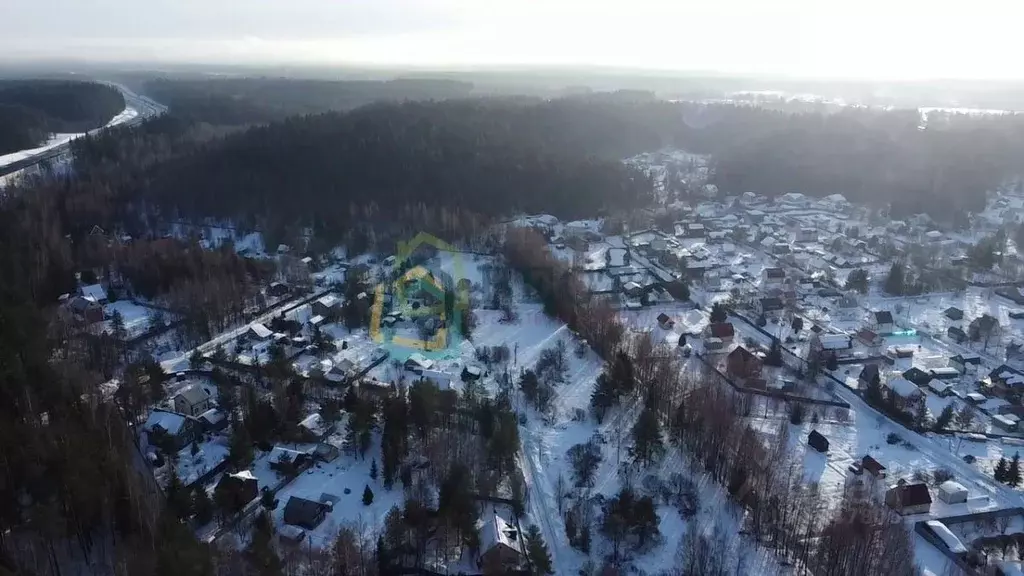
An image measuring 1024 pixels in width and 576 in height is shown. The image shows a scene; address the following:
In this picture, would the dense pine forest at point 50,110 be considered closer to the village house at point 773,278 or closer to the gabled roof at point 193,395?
the gabled roof at point 193,395

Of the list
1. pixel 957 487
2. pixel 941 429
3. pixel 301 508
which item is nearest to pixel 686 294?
pixel 941 429

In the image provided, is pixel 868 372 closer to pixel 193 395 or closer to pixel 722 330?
pixel 722 330

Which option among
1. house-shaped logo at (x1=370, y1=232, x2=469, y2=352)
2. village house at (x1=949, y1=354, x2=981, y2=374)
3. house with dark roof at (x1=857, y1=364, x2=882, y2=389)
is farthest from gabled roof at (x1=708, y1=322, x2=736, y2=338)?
house-shaped logo at (x1=370, y1=232, x2=469, y2=352)

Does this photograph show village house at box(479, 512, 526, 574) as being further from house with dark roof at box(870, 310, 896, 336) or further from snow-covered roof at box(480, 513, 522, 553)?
house with dark roof at box(870, 310, 896, 336)

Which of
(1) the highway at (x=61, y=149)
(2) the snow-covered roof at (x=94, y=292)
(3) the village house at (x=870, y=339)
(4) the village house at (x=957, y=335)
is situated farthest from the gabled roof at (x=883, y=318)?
(1) the highway at (x=61, y=149)

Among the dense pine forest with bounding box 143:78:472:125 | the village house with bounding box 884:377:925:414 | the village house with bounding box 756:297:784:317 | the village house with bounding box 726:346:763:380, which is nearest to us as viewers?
the village house with bounding box 884:377:925:414

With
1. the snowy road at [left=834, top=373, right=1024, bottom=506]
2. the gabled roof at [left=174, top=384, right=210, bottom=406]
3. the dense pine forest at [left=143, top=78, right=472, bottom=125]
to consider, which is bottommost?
the snowy road at [left=834, top=373, right=1024, bottom=506]
